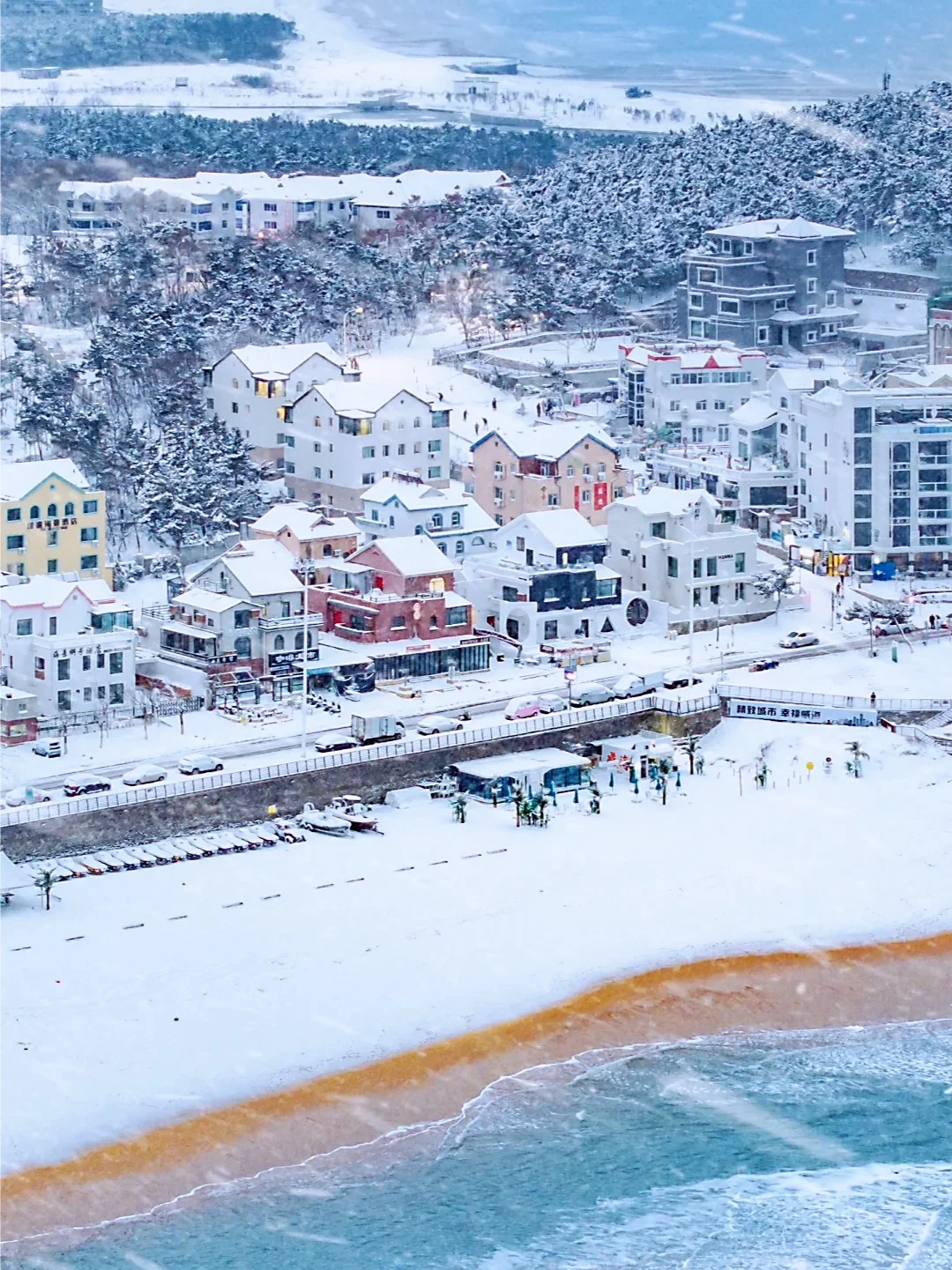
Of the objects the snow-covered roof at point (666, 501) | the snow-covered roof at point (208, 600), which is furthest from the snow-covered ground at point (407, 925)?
the snow-covered roof at point (666, 501)

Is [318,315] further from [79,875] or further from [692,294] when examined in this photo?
[79,875]

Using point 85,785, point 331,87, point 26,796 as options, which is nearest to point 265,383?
point 85,785

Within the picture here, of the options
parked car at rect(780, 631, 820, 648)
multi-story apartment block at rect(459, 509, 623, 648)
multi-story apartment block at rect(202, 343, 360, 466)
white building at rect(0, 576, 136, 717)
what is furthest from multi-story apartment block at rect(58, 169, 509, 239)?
white building at rect(0, 576, 136, 717)

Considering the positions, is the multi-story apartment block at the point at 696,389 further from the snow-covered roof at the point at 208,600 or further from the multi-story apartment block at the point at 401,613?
the snow-covered roof at the point at 208,600

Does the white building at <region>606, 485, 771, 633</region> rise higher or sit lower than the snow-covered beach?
higher

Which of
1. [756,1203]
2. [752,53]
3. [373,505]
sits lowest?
[756,1203]

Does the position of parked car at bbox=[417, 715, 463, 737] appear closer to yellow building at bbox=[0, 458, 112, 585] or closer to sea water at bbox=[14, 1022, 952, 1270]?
yellow building at bbox=[0, 458, 112, 585]

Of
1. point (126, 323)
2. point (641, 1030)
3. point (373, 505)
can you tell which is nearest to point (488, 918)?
point (641, 1030)
